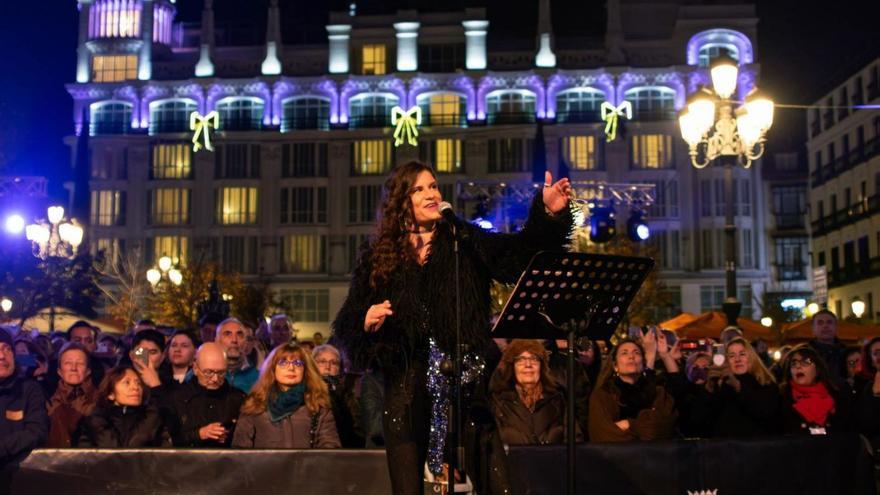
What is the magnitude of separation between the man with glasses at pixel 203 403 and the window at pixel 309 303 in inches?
2295

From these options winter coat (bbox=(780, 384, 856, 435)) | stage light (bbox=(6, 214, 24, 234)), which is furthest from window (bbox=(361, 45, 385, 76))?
winter coat (bbox=(780, 384, 856, 435))

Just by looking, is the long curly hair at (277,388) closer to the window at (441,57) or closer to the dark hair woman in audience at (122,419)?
the dark hair woman in audience at (122,419)

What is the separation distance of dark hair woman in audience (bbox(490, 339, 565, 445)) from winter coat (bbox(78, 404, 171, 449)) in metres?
2.62

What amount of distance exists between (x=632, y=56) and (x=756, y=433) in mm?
61613

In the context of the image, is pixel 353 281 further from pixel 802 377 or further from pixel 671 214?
pixel 671 214

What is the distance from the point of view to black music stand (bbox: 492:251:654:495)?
4988 mm

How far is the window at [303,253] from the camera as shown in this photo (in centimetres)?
6719

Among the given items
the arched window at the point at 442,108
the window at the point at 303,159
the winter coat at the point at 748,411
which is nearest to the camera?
the winter coat at the point at 748,411

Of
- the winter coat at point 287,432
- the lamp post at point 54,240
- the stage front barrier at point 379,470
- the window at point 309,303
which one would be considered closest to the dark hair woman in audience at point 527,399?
the stage front barrier at point 379,470

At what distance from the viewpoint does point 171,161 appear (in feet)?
222

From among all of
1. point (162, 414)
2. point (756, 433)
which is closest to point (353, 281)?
point (162, 414)

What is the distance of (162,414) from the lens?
817 cm

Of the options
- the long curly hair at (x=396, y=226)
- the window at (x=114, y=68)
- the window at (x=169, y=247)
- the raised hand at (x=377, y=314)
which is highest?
the window at (x=114, y=68)

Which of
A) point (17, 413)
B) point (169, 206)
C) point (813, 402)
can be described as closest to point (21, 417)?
point (17, 413)
